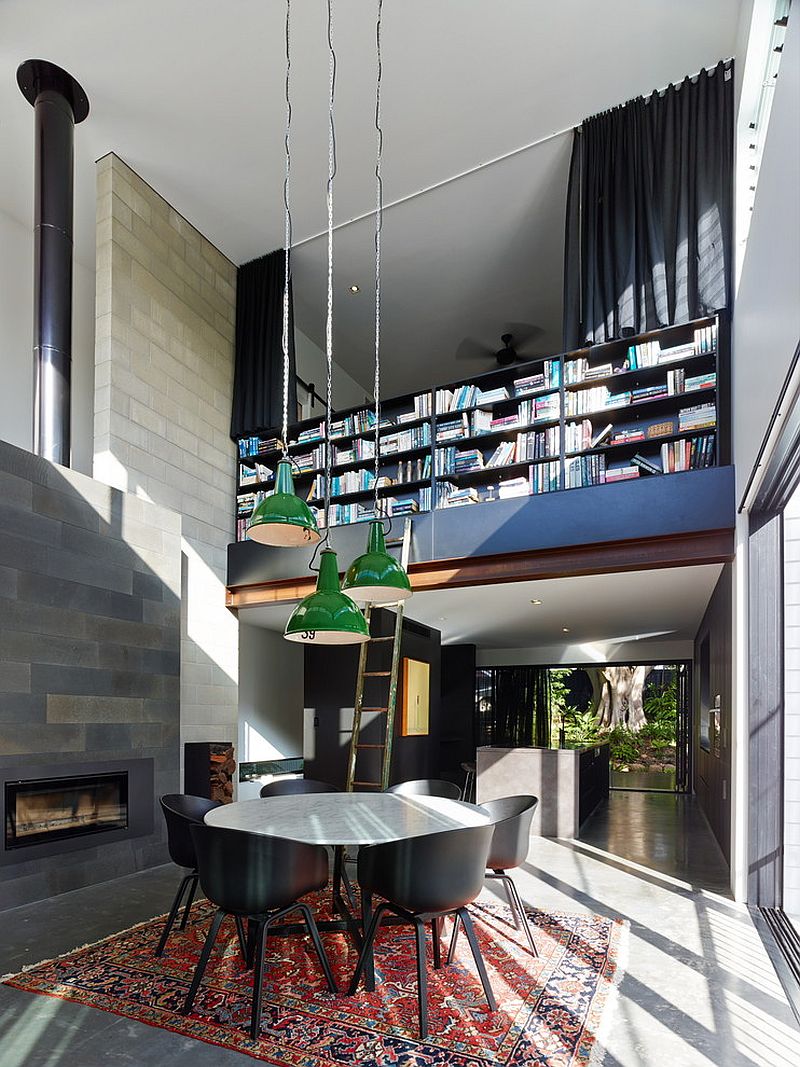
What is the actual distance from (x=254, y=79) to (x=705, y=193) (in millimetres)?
3424

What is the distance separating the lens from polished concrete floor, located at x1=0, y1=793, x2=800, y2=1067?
2676 mm

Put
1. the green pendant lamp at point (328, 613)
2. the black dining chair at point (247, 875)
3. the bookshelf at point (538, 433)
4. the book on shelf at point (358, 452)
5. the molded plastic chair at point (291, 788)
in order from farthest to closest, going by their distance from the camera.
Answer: the book on shelf at point (358, 452) → the bookshelf at point (538, 433) → the molded plastic chair at point (291, 788) → the green pendant lamp at point (328, 613) → the black dining chair at point (247, 875)

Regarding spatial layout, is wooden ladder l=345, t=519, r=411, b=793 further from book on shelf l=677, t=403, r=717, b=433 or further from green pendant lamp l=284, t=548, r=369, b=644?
book on shelf l=677, t=403, r=717, b=433

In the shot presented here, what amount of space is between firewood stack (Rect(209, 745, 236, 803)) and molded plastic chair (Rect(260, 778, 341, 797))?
229cm

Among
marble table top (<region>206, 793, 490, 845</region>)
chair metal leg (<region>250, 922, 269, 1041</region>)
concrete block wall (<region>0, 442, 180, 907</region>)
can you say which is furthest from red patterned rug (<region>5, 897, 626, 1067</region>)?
concrete block wall (<region>0, 442, 180, 907</region>)

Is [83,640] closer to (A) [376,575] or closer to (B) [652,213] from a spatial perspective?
(A) [376,575]

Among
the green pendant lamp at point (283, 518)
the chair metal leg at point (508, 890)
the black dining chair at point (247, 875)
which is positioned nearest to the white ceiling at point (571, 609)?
the chair metal leg at point (508, 890)

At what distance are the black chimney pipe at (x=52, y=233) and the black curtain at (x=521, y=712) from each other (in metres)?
8.84

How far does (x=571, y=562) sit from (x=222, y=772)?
3.72 metres

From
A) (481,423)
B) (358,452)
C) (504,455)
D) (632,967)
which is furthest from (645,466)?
(632,967)

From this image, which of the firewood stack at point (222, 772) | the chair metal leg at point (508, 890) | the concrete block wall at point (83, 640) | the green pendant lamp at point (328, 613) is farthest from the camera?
the firewood stack at point (222, 772)

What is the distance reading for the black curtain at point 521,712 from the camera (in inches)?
490

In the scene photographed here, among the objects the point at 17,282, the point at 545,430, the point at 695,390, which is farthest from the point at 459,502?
the point at 17,282

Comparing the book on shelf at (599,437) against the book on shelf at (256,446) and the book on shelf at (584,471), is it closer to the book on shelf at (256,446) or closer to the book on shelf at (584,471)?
the book on shelf at (584,471)
